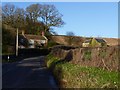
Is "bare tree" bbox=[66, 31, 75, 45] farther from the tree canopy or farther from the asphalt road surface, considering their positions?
the asphalt road surface

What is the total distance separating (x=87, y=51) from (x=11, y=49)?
176ft

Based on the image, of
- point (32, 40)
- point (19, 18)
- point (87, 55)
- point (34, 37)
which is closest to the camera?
point (87, 55)

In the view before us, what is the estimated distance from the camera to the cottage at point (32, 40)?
334 feet

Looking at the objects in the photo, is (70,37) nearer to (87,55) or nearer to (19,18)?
(19,18)

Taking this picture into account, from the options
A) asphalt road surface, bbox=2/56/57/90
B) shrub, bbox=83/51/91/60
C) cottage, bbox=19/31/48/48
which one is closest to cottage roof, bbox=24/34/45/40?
cottage, bbox=19/31/48/48

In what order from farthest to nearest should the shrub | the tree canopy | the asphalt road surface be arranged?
the tree canopy < the asphalt road surface < the shrub

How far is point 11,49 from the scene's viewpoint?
72.4m

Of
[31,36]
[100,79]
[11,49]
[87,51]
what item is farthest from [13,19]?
[100,79]

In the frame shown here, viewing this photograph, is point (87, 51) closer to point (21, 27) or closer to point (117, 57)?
point (117, 57)

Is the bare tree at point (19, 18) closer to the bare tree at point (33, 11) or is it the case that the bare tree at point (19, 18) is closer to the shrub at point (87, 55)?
the bare tree at point (33, 11)

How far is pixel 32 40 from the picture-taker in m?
105

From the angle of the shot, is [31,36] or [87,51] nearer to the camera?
[87,51]

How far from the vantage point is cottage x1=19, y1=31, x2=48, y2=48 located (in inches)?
4009

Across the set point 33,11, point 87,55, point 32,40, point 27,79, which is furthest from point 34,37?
point 87,55
